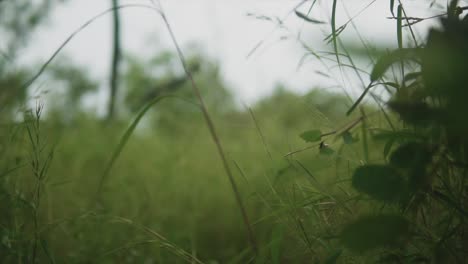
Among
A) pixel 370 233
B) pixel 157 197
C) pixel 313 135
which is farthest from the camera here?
pixel 157 197

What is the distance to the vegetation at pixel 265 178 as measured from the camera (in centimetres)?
40

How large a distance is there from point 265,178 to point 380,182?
0.30 metres

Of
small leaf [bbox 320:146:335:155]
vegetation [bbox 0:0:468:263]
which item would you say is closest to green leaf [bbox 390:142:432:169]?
vegetation [bbox 0:0:468:263]

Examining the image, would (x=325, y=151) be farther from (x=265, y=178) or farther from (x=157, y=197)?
(x=157, y=197)

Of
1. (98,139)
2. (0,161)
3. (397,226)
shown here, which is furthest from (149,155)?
(397,226)

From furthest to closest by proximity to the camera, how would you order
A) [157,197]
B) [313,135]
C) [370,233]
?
[157,197], [313,135], [370,233]

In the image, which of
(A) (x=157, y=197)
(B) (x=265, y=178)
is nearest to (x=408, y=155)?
(B) (x=265, y=178)

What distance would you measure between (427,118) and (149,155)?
71.4 inches

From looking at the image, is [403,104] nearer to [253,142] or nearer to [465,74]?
[465,74]

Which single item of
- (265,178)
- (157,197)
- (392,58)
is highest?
(392,58)

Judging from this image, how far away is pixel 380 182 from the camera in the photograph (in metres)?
0.41

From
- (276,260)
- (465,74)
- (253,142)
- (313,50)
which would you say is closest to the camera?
(465,74)

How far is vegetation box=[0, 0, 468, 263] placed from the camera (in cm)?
40

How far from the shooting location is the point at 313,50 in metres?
0.74
